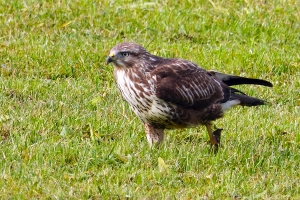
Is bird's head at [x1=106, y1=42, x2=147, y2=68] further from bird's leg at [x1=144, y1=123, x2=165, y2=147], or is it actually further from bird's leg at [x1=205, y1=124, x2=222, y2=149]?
bird's leg at [x1=205, y1=124, x2=222, y2=149]

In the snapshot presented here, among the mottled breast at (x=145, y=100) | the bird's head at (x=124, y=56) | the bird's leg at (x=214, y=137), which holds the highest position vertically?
the bird's head at (x=124, y=56)

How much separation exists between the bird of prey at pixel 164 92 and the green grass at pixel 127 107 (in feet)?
0.86

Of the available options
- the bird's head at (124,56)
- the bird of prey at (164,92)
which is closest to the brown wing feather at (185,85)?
the bird of prey at (164,92)

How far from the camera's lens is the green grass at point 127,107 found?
247 inches

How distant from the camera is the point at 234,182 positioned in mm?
6305

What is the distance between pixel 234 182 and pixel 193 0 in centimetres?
555

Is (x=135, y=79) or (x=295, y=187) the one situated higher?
(x=135, y=79)

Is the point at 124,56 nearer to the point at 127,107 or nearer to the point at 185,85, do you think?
the point at 185,85

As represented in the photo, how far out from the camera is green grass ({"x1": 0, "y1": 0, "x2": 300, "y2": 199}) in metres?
6.28

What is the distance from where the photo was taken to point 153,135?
23.3 feet

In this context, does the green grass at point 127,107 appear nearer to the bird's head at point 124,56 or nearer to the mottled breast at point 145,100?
the mottled breast at point 145,100

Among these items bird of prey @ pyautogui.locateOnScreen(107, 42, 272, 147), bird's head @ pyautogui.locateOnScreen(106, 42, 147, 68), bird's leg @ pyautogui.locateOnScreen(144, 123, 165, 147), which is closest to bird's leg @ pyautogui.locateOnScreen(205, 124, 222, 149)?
bird of prey @ pyautogui.locateOnScreen(107, 42, 272, 147)

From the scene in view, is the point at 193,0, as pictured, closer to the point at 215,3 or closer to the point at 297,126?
the point at 215,3

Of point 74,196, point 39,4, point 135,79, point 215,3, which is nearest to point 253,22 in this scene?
point 215,3
